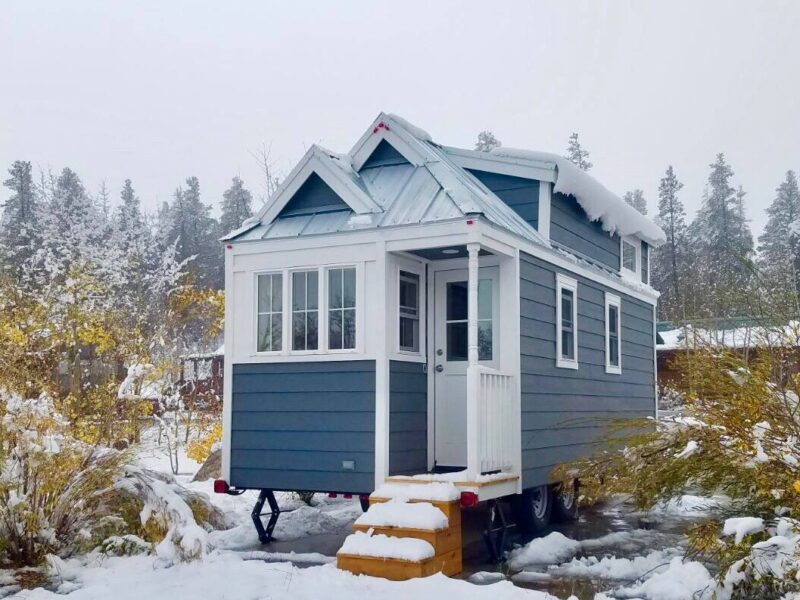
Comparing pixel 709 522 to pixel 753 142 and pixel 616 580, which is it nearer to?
Result: pixel 616 580

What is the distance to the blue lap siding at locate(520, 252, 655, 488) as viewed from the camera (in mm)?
8516

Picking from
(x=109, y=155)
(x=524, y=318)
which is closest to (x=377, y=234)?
(x=524, y=318)

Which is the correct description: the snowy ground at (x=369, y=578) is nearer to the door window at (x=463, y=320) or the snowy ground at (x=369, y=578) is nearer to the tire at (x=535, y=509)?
the tire at (x=535, y=509)

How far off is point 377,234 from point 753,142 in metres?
55.9

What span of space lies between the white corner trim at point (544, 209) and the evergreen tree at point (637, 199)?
51.5 meters

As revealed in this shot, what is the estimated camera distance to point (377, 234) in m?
8.01

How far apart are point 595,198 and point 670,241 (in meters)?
32.0

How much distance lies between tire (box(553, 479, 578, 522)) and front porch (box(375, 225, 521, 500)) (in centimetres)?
185

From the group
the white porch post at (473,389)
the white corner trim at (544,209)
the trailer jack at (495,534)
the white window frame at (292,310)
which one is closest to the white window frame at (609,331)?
the white corner trim at (544,209)

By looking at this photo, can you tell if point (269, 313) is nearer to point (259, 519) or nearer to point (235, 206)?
point (259, 519)

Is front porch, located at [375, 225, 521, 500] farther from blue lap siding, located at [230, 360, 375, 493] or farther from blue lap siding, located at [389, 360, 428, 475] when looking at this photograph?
blue lap siding, located at [230, 360, 375, 493]

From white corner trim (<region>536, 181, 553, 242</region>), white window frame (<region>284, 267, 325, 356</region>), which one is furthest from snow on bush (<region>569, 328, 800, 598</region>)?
white corner trim (<region>536, 181, 553, 242</region>)

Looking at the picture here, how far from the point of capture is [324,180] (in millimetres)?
8711

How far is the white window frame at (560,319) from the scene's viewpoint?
9297 mm
